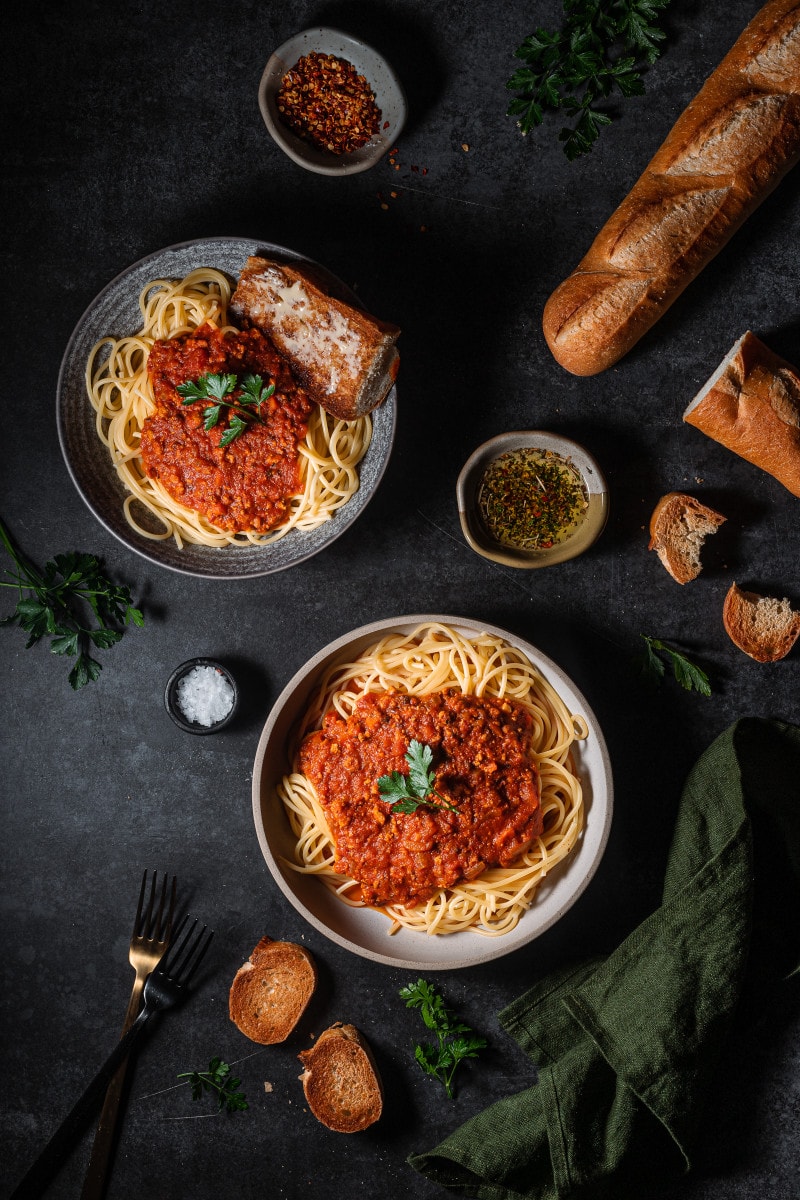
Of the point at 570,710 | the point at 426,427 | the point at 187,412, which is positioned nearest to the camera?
the point at 187,412

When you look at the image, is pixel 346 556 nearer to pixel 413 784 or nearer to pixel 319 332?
pixel 319 332

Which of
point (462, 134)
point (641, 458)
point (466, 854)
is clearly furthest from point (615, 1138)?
point (462, 134)

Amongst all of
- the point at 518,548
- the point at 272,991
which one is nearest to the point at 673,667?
the point at 518,548

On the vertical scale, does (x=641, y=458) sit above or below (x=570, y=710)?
above

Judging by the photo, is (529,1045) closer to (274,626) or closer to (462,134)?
(274,626)

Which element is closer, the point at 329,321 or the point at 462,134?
the point at 329,321

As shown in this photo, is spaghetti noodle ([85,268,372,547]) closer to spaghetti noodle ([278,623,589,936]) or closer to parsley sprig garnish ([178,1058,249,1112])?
spaghetti noodle ([278,623,589,936])

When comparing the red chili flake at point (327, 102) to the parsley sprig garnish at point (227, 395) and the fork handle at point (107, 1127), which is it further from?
the fork handle at point (107, 1127)

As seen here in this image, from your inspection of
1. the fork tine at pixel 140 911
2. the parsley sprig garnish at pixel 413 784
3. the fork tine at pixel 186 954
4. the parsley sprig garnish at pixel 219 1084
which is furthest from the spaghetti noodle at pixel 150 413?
the parsley sprig garnish at pixel 219 1084
